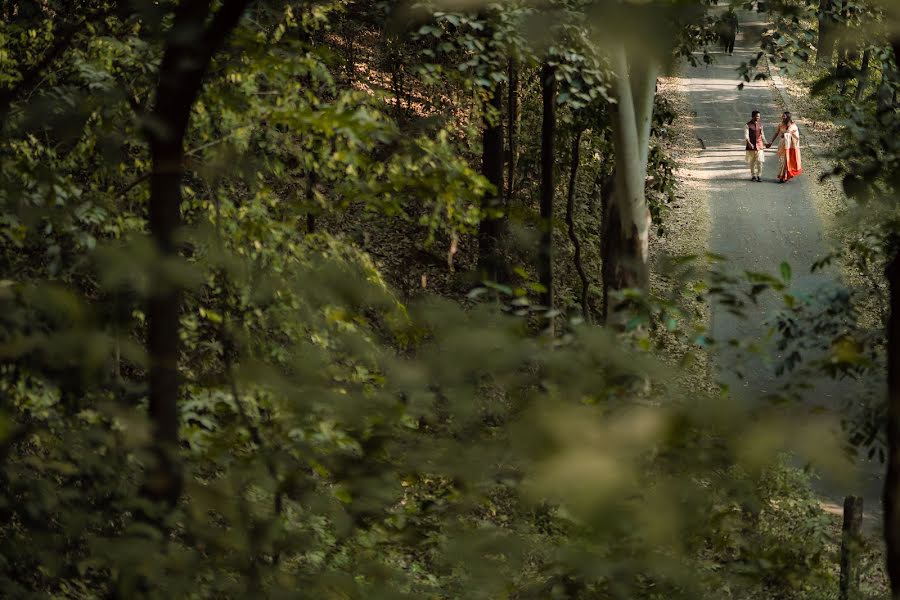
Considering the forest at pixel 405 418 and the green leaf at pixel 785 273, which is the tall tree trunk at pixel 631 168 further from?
the green leaf at pixel 785 273

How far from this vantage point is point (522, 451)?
5.74 ft

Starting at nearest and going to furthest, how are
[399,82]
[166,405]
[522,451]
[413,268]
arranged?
[522,451]
[166,405]
[413,268]
[399,82]

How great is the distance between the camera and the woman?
25672 mm

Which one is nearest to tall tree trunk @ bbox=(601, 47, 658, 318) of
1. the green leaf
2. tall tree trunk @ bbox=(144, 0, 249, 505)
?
the green leaf

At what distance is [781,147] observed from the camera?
2681 centimetres

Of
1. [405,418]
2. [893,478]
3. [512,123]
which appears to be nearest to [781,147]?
[512,123]

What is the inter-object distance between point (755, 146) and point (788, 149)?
33.5 inches

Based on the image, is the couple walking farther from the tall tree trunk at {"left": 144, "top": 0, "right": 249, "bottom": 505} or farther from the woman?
the tall tree trunk at {"left": 144, "top": 0, "right": 249, "bottom": 505}

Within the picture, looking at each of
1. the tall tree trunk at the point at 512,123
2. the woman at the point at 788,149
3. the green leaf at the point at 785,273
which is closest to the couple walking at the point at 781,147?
the woman at the point at 788,149

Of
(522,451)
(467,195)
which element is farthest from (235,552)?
(467,195)

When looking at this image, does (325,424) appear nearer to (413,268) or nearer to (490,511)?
(490,511)

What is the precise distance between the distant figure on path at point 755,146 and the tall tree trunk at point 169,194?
2469cm

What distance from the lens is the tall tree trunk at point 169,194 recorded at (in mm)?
2354

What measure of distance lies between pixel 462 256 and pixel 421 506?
646 inches
